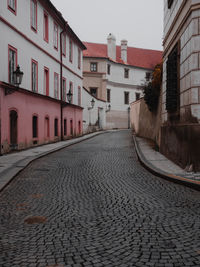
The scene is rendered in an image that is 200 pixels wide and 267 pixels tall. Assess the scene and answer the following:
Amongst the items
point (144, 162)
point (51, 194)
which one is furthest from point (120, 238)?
point (144, 162)

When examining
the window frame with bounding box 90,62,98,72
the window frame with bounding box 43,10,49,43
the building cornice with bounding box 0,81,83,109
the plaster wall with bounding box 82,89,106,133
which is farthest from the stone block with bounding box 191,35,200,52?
the window frame with bounding box 90,62,98,72

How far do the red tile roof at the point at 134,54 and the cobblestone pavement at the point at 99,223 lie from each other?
39.9 meters

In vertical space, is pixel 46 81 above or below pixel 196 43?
above

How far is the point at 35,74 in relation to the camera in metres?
18.3

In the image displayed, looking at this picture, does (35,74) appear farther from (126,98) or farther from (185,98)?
(126,98)

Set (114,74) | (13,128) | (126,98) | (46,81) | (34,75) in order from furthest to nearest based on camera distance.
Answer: (126,98)
(114,74)
(46,81)
(34,75)
(13,128)

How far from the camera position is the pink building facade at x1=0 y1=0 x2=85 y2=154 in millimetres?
14188

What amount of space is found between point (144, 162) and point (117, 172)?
1576 mm

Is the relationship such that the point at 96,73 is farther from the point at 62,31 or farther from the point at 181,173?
the point at 181,173

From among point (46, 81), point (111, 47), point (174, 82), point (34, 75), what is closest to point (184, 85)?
point (174, 82)

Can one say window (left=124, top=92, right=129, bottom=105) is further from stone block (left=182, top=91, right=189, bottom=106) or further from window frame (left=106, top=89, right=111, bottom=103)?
stone block (left=182, top=91, right=189, bottom=106)

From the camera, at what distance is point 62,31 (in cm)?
2327

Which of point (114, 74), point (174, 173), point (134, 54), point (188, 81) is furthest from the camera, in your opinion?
point (134, 54)

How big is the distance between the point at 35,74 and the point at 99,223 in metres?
15.0
